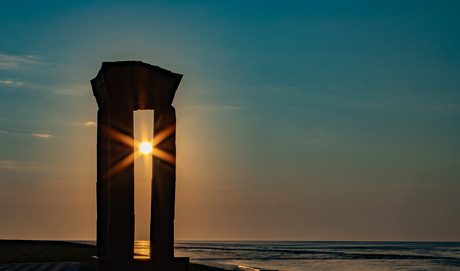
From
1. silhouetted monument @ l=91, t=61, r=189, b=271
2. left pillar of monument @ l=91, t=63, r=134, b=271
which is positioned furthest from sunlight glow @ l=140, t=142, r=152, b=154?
left pillar of monument @ l=91, t=63, r=134, b=271

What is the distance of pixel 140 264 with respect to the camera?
10.4 metres

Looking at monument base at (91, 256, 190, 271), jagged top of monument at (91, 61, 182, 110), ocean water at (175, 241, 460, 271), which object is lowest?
ocean water at (175, 241, 460, 271)

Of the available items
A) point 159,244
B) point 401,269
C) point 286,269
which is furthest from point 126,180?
point 401,269

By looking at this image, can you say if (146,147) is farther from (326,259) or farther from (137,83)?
(326,259)

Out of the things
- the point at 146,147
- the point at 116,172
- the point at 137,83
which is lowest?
the point at 116,172

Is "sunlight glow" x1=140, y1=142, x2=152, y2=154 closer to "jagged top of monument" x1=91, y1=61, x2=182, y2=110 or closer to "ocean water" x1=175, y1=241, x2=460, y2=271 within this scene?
"jagged top of monument" x1=91, y1=61, x2=182, y2=110

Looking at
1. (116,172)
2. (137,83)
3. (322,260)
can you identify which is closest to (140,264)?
(116,172)

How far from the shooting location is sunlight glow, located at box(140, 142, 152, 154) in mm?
11148

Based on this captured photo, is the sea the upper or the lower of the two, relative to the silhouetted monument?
lower

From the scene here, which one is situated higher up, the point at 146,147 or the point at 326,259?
the point at 146,147

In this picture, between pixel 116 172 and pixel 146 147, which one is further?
pixel 146 147

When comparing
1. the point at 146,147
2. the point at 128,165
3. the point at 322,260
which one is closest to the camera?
the point at 128,165

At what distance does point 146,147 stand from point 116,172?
1.03 meters

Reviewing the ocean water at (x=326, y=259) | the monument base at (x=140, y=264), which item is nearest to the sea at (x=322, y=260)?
the ocean water at (x=326, y=259)
